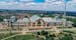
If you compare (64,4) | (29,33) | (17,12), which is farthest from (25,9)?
(64,4)

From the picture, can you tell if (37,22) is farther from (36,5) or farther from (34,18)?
(36,5)

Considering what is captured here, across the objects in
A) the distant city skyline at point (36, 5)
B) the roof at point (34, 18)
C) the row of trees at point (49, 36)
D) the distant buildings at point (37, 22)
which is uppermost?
the distant city skyline at point (36, 5)

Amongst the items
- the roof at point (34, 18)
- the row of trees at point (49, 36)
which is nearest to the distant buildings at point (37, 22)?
the roof at point (34, 18)

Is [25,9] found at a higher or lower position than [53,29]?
higher

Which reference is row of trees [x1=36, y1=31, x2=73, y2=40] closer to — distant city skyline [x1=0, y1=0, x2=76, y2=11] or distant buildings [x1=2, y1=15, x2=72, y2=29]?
distant buildings [x1=2, y1=15, x2=72, y2=29]

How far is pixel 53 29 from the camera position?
13.9 ft

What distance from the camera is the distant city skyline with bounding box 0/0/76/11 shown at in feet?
13.9

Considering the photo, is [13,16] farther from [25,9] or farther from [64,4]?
[64,4]

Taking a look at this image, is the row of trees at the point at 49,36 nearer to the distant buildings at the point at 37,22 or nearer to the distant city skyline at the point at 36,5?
the distant buildings at the point at 37,22

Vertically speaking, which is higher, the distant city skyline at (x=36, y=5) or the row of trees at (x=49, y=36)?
the distant city skyline at (x=36, y=5)

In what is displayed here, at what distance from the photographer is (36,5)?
167 inches

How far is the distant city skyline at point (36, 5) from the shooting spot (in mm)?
4234

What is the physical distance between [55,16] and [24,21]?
620mm

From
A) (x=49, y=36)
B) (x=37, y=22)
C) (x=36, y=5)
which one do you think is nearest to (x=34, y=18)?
(x=37, y=22)
